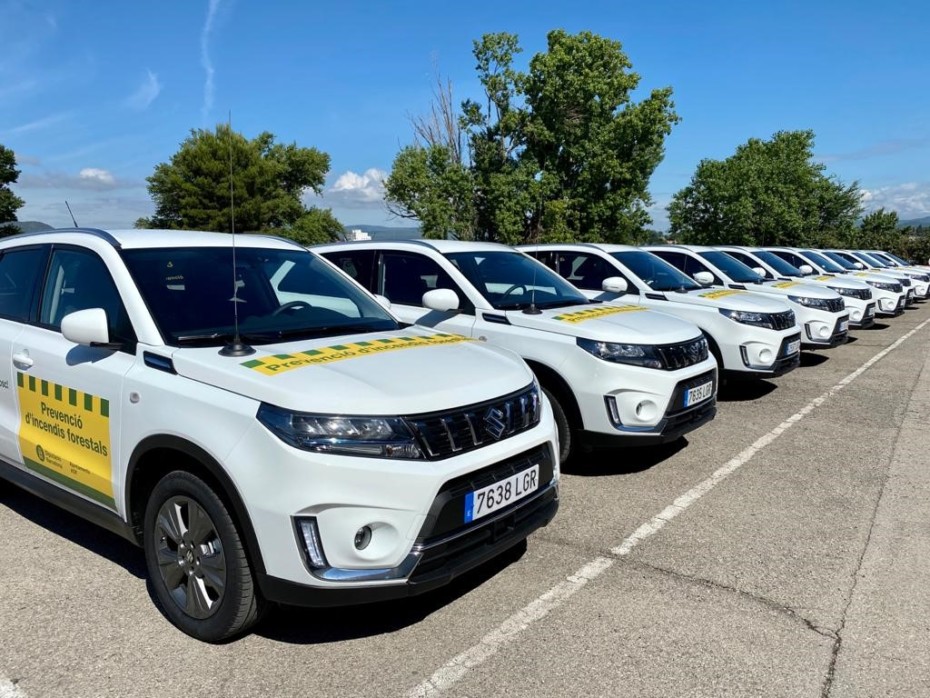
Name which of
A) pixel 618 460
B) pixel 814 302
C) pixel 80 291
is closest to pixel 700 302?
pixel 618 460

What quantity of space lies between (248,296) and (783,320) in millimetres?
6356

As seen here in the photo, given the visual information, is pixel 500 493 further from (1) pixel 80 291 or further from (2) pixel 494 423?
(1) pixel 80 291

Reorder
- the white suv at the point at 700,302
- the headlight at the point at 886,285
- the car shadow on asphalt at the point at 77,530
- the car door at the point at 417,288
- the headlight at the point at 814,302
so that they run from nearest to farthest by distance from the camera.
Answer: the car shadow on asphalt at the point at 77,530, the car door at the point at 417,288, the white suv at the point at 700,302, the headlight at the point at 814,302, the headlight at the point at 886,285

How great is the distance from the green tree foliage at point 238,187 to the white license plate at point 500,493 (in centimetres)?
4266

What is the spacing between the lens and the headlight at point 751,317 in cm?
768

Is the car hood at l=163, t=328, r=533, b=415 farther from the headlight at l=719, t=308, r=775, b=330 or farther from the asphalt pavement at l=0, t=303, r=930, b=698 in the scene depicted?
the headlight at l=719, t=308, r=775, b=330

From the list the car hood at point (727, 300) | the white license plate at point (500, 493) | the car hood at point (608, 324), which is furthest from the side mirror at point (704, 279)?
the white license plate at point (500, 493)

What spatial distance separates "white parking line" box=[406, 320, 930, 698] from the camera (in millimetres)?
2752

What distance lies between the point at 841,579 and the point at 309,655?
2694 millimetres

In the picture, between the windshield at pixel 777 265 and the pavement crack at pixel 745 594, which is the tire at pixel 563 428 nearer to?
the pavement crack at pixel 745 594

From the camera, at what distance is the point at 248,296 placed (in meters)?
3.75

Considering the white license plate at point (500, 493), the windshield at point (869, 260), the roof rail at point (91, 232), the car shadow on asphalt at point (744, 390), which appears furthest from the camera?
the windshield at point (869, 260)

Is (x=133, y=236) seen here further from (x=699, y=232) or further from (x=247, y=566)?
(x=699, y=232)

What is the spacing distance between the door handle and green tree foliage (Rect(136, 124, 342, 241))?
135ft
